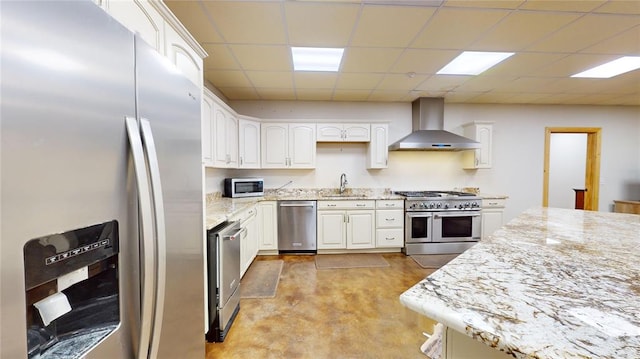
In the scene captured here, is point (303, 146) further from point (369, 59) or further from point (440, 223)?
point (440, 223)

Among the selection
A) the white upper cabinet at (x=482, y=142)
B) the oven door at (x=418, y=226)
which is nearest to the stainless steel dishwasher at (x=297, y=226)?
the oven door at (x=418, y=226)

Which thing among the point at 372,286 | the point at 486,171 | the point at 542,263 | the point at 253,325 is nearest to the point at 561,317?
the point at 542,263

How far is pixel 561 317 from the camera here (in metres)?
0.59

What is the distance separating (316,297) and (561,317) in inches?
83.6

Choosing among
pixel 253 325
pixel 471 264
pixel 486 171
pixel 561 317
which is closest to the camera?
pixel 561 317

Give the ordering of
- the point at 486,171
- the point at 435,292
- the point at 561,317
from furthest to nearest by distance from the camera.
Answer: the point at 486,171 < the point at 435,292 < the point at 561,317

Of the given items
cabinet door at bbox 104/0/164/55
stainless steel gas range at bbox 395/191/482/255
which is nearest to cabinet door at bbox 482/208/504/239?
stainless steel gas range at bbox 395/191/482/255

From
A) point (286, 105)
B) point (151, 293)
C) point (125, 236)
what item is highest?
point (286, 105)

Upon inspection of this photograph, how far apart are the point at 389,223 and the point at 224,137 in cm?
266

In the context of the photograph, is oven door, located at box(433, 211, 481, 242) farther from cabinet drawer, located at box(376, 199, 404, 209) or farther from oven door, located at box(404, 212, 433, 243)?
cabinet drawer, located at box(376, 199, 404, 209)

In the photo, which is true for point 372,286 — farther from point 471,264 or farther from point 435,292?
point 435,292

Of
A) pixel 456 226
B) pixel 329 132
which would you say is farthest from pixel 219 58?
pixel 456 226

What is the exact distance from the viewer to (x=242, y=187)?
11.8 feet

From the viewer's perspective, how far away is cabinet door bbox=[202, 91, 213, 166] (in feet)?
7.97
